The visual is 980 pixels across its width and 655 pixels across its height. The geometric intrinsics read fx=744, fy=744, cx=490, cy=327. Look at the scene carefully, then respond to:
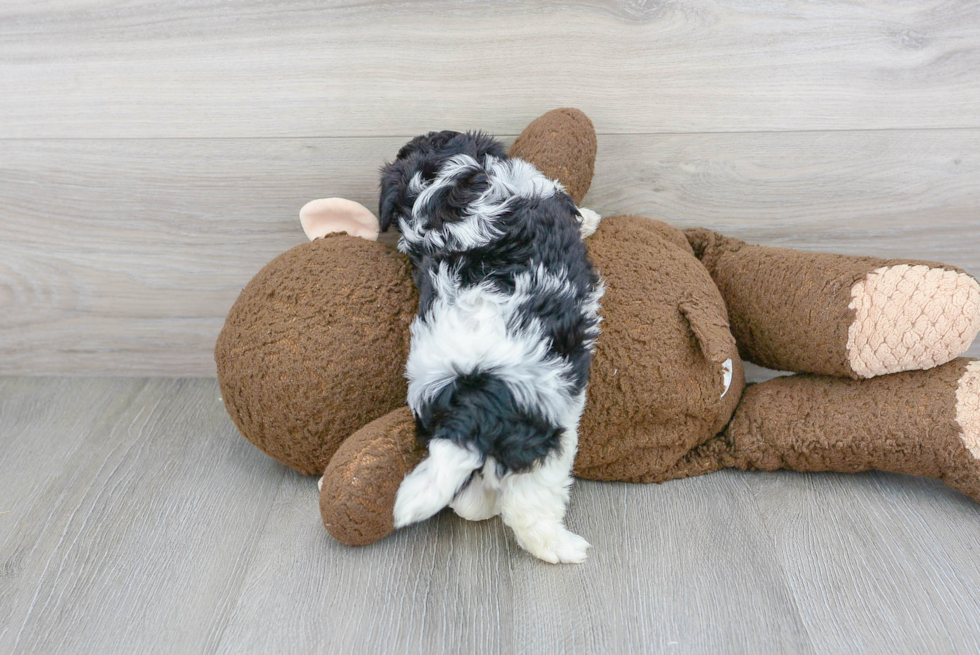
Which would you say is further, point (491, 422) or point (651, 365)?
point (651, 365)

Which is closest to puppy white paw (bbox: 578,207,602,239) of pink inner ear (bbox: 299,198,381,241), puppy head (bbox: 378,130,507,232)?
puppy head (bbox: 378,130,507,232)

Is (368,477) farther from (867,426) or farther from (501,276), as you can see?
(867,426)

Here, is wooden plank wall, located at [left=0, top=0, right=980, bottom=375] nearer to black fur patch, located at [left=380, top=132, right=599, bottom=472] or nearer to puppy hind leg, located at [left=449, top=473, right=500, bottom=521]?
black fur patch, located at [left=380, top=132, right=599, bottom=472]

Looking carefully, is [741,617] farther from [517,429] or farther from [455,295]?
[455,295]

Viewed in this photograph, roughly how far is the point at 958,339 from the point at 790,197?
0.29 meters

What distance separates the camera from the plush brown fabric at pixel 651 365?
79cm

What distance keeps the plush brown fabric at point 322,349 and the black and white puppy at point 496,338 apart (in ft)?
0.23

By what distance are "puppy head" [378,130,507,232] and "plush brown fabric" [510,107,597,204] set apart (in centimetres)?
7

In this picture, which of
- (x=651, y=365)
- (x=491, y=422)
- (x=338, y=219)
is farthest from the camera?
(x=338, y=219)

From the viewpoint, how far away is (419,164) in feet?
2.51

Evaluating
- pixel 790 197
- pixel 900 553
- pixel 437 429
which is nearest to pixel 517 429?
pixel 437 429

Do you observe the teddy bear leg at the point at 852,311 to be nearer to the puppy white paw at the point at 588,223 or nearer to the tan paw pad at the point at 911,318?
the tan paw pad at the point at 911,318

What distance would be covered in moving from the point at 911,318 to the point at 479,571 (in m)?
0.52

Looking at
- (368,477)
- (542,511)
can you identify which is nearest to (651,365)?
(542,511)
